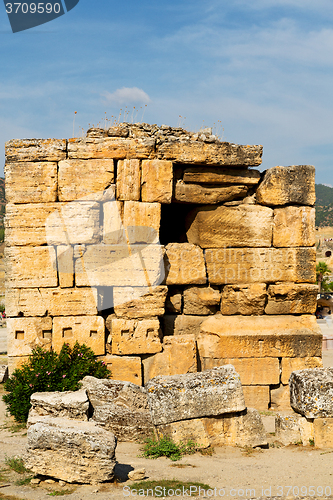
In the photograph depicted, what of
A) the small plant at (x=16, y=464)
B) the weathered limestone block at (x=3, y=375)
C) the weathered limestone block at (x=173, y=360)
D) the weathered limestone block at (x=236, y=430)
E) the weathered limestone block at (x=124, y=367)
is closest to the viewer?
the small plant at (x=16, y=464)

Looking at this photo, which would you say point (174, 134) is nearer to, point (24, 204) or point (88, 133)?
point (88, 133)

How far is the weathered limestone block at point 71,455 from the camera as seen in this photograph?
16.2ft

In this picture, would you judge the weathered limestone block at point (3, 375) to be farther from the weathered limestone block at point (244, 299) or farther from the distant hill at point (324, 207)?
the distant hill at point (324, 207)

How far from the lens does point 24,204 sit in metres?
8.23

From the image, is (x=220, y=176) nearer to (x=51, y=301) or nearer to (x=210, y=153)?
(x=210, y=153)

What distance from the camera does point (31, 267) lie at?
8141 millimetres

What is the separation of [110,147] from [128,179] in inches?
25.7

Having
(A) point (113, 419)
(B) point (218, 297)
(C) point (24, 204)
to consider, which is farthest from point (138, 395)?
(C) point (24, 204)

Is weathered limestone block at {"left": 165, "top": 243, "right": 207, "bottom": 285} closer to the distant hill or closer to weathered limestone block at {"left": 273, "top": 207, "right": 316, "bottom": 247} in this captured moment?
weathered limestone block at {"left": 273, "top": 207, "right": 316, "bottom": 247}

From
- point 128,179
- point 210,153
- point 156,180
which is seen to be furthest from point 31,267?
point 210,153

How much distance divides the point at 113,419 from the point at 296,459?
2477mm

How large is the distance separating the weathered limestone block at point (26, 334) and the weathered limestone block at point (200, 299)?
8.50 feet

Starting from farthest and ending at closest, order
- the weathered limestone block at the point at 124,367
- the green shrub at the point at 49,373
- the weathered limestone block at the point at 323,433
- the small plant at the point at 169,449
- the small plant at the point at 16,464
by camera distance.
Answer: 1. the weathered limestone block at the point at 124,367
2. the green shrub at the point at 49,373
3. the weathered limestone block at the point at 323,433
4. the small plant at the point at 169,449
5. the small plant at the point at 16,464

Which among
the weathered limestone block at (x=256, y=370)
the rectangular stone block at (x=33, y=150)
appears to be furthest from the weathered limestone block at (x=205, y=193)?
the weathered limestone block at (x=256, y=370)
